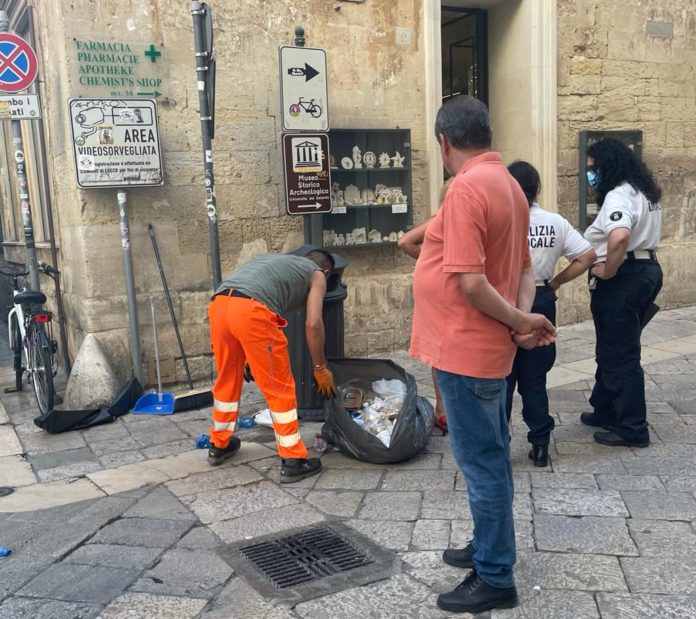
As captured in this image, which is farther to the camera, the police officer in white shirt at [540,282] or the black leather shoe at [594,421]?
the black leather shoe at [594,421]

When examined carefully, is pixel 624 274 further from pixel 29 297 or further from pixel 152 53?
pixel 29 297

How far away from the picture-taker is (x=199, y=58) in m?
5.61

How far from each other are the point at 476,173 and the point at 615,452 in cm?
262

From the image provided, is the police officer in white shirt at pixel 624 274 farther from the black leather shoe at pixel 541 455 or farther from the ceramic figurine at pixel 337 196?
the ceramic figurine at pixel 337 196

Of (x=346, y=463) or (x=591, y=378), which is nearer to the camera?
(x=346, y=463)

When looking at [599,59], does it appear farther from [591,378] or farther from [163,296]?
[163,296]

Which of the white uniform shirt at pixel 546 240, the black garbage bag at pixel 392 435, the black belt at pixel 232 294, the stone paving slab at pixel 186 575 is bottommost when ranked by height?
the stone paving slab at pixel 186 575

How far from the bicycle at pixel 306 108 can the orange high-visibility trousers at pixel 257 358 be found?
8.37ft

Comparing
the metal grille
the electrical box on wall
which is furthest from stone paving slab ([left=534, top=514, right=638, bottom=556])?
the electrical box on wall

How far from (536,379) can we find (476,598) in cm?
169

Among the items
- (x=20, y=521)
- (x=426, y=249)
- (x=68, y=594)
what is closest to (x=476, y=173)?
(x=426, y=249)

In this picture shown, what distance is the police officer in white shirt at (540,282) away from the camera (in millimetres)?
4125

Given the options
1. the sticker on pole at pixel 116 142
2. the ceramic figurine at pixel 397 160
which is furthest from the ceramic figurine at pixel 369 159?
the sticker on pole at pixel 116 142

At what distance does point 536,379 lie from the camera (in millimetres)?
4141
